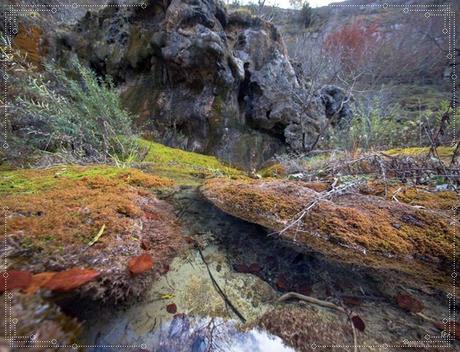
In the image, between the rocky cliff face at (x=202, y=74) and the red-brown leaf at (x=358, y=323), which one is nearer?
the red-brown leaf at (x=358, y=323)

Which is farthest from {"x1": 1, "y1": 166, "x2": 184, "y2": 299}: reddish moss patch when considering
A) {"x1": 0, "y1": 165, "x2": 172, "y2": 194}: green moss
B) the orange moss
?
the orange moss

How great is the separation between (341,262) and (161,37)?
495 centimetres

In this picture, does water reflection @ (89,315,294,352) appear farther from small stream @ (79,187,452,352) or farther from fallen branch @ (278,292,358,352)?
fallen branch @ (278,292,358,352)

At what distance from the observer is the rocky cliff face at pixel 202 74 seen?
4.52m

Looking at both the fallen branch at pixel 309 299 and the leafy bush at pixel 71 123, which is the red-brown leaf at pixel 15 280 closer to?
the fallen branch at pixel 309 299

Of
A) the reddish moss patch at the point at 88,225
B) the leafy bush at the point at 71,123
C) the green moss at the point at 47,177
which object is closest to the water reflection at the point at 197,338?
the reddish moss patch at the point at 88,225

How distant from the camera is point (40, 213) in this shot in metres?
1.03

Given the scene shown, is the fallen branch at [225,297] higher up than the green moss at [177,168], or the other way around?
the fallen branch at [225,297]

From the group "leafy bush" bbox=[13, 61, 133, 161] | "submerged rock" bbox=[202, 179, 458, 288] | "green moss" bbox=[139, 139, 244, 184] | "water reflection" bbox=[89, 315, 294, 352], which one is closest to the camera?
"water reflection" bbox=[89, 315, 294, 352]

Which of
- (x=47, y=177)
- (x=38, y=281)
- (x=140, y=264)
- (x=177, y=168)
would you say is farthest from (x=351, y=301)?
(x=177, y=168)

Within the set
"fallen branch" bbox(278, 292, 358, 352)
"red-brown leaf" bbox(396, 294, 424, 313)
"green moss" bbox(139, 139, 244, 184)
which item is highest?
"fallen branch" bbox(278, 292, 358, 352)

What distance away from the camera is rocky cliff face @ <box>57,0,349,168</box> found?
178 inches

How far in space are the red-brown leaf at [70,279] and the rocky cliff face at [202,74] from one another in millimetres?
3754

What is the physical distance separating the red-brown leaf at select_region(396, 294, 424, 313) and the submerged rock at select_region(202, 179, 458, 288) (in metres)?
0.09
